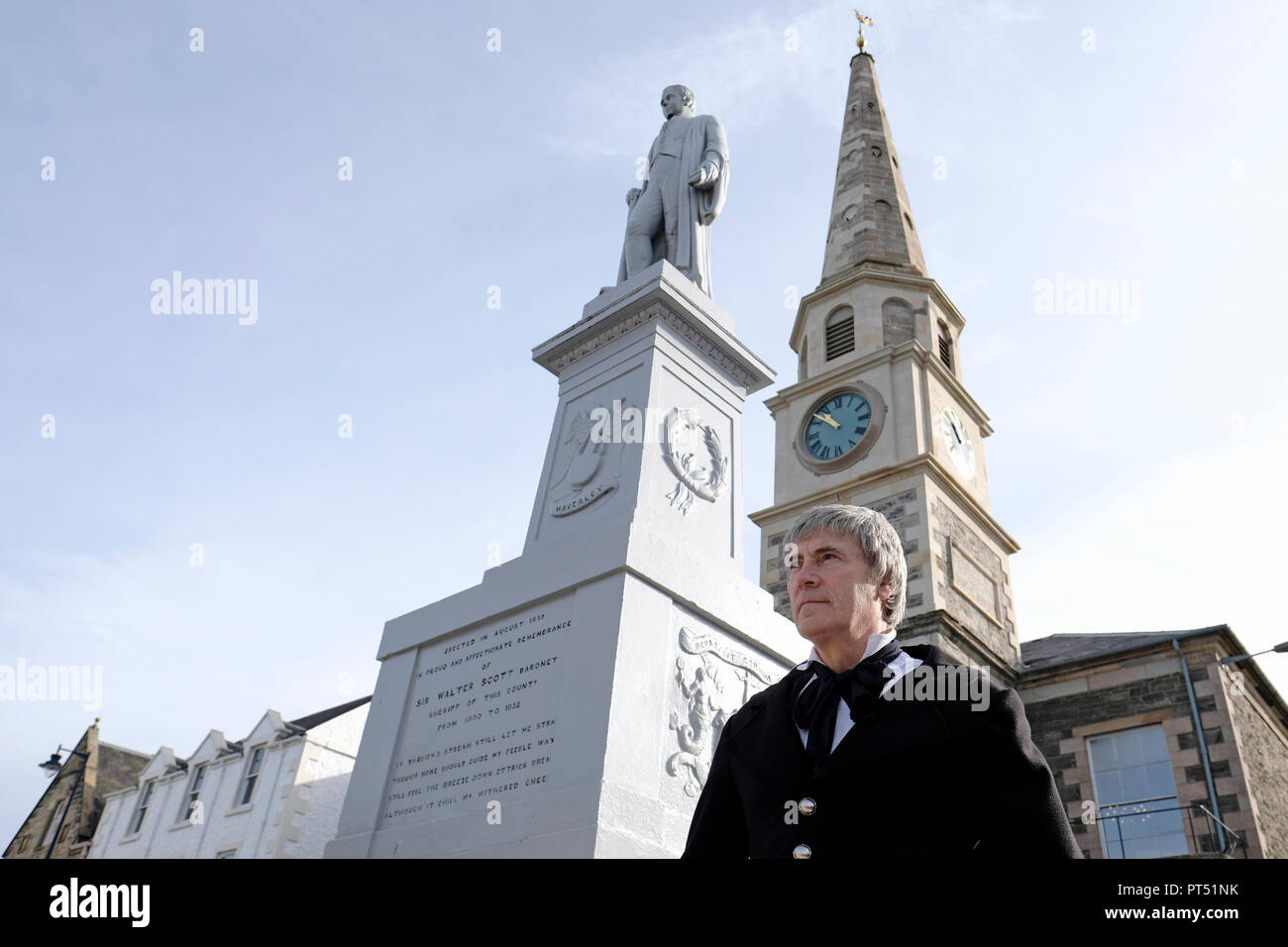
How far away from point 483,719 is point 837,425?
854 inches

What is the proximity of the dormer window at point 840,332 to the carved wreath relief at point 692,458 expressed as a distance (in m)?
21.9

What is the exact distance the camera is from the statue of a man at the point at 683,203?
763 cm

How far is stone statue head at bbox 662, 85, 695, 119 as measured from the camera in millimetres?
8516

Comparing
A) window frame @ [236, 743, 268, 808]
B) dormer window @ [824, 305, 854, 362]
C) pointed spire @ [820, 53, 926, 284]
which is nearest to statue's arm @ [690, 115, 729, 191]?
dormer window @ [824, 305, 854, 362]

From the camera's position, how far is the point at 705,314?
6.90 meters

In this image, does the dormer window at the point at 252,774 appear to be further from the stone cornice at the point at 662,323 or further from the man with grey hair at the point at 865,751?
the man with grey hair at the point at 865,751

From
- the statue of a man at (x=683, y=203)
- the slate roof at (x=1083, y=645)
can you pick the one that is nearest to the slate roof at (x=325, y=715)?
the slate roof at (x=1083, y=645)

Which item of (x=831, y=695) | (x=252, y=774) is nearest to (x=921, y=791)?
(x=831, y=695)

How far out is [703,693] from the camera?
5.07 meters

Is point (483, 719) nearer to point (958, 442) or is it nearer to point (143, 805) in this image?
point (958, 442)

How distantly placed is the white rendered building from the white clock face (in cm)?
1923

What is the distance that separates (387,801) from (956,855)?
410cm
